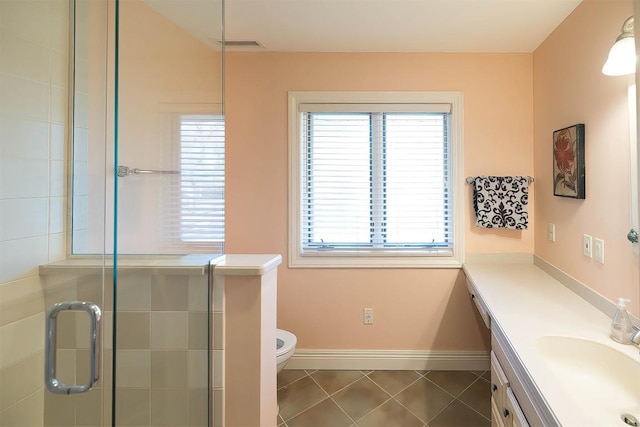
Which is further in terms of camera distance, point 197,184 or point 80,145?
point 197,184

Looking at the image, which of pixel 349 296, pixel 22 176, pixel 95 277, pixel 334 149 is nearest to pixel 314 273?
pixel 349 296

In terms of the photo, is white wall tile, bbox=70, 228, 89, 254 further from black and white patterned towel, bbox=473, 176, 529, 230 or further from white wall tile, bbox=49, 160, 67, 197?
black and white patterned towel, bbox=473, 176, 529, 230

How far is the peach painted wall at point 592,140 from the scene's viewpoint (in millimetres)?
1498

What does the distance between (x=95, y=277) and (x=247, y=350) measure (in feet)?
1.90

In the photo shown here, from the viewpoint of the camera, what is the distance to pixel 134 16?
120cm

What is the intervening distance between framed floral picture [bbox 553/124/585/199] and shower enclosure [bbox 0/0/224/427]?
1.87 meters

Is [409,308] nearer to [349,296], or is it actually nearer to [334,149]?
[349,296]

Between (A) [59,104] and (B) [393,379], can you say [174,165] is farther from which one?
(B) [393,379]

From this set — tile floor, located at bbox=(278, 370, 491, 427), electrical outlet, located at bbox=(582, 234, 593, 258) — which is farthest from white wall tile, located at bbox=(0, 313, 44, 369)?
electrical outlet, located at bbox=(582, 234, 593, 258)

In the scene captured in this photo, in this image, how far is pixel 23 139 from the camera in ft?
3.92

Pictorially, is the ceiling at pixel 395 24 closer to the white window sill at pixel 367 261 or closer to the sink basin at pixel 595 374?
the white window sill at pixel 367 261

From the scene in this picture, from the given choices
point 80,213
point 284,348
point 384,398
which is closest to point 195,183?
point 80,213

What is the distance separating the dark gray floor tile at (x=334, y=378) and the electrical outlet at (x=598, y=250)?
5.43 ft

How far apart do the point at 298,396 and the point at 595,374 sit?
64.8 inches
